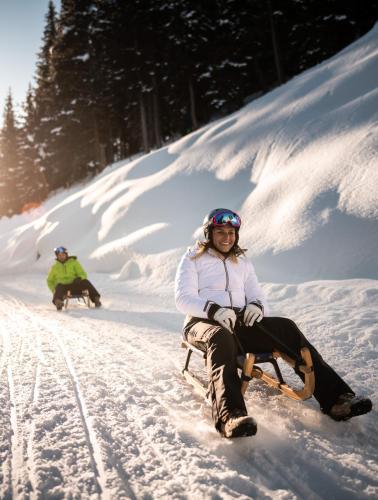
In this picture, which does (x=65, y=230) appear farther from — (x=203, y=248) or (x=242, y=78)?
(x=242, y=78)

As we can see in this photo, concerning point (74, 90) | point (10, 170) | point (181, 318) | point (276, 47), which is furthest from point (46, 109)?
point (181, 318)

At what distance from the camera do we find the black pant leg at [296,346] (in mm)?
2727

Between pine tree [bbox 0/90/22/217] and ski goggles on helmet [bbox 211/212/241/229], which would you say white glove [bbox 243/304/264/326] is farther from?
pine tree [bbox 0/90/22/217]

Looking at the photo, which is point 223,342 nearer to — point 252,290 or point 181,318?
point 252,290

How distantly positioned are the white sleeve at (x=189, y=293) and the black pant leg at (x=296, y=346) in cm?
46

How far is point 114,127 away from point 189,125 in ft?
30.0

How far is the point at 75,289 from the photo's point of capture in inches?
366

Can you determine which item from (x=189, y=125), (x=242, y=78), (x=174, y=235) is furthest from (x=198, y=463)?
(x=189, y=125)

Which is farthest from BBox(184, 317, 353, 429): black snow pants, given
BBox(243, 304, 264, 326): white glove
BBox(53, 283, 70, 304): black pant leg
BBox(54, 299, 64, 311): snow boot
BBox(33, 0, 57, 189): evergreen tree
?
BBox(33, 0, 57, 189): evergreen tree

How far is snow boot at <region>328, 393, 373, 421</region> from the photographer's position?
2.55m

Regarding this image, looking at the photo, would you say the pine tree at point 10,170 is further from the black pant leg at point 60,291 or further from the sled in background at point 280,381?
the sled in background at point 280,381

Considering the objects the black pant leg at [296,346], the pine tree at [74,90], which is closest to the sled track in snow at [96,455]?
the black pant leg at [296,346]

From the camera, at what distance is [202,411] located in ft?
10.1

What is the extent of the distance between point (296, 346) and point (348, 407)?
0.59 meters
